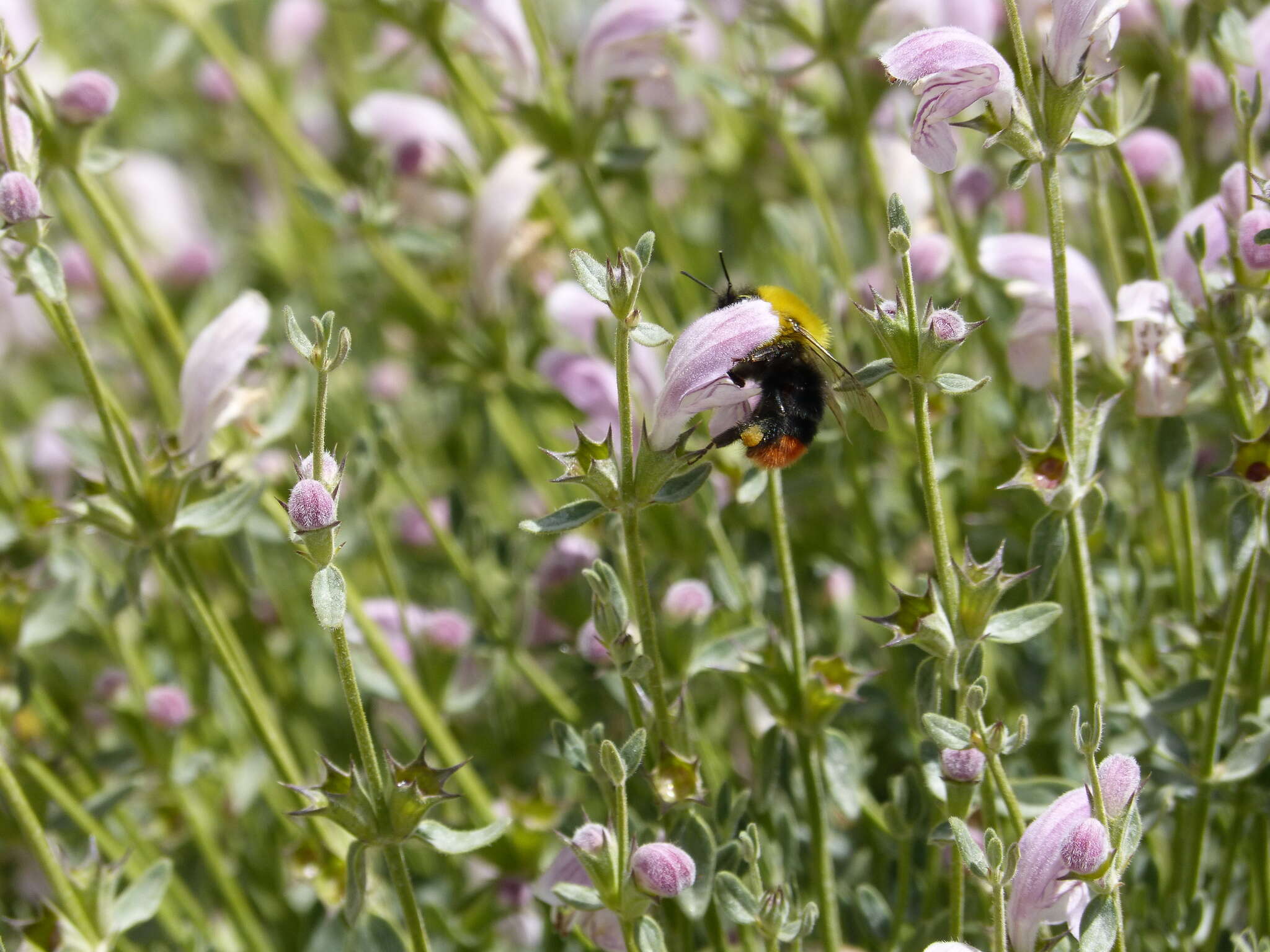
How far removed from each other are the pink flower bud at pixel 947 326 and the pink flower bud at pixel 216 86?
6.29ft

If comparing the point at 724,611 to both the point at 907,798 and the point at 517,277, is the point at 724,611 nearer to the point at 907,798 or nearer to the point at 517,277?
the point at 907,798

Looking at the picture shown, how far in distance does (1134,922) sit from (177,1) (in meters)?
1.59

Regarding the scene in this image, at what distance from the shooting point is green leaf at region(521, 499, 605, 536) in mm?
937

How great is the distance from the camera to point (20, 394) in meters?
2.39

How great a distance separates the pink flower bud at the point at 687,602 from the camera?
3.96ft

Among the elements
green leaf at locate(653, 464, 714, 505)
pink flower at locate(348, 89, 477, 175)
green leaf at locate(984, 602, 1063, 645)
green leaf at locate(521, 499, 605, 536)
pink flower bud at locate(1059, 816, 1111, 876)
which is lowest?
pink flower bud at locate(1059, 816, 1111, 876)

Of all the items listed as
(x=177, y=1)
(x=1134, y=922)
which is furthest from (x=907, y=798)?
(x=177, y=1)

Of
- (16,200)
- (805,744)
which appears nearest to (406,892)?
(805,744)

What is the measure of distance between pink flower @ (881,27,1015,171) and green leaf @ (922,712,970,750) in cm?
38

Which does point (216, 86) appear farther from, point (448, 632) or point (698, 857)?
point (698, 857)

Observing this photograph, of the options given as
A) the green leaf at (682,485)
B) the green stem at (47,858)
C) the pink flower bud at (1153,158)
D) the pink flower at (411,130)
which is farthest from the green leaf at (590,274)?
the pink flower at (411,130)

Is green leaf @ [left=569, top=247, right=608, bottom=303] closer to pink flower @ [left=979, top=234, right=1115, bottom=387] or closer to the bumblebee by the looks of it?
the bumblebee

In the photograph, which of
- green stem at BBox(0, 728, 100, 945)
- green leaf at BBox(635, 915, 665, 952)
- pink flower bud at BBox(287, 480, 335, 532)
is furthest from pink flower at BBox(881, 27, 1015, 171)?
green stem at BBox(0, 728, 100, 945)

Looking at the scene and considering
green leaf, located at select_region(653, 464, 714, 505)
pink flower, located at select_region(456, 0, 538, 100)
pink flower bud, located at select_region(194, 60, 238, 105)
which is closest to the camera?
green leaf, located at select_region(653, 464, 714, 505)
